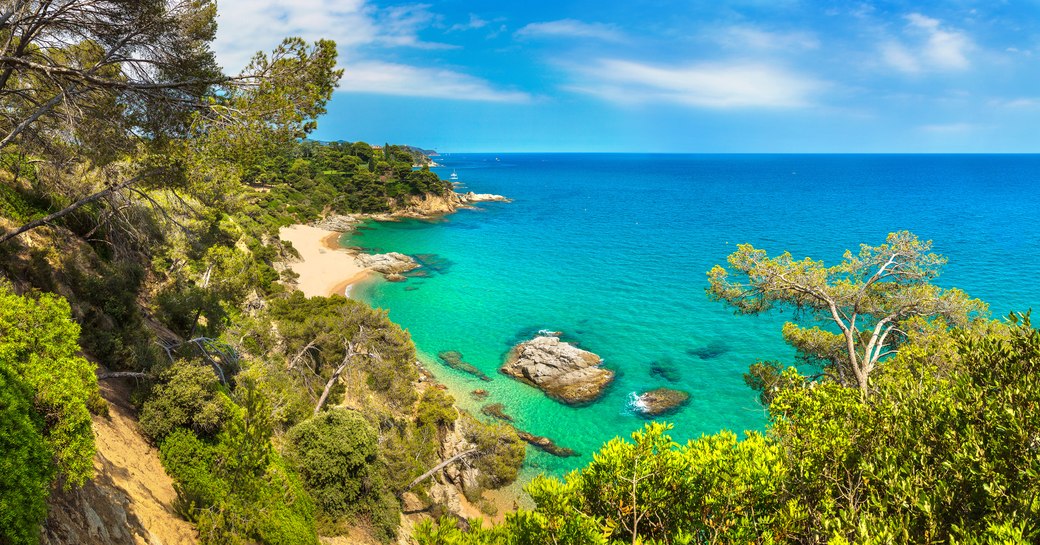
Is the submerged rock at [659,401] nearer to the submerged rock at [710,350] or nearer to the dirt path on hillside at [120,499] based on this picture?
the submerged rock at [710,350]

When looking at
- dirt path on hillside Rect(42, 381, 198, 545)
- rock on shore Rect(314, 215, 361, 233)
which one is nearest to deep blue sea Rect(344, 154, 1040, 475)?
rock on shore Rect(314, 215, 361, 233)

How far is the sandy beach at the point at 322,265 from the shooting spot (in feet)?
152

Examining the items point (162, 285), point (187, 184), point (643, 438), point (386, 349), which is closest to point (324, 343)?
point (386, 349)

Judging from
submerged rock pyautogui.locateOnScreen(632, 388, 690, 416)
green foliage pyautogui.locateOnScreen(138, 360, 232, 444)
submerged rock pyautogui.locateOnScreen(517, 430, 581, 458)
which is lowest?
submerged rock pyautogui.locateOnScreen(517, 430, 581, 458)

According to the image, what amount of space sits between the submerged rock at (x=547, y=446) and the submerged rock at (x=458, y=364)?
6.44 metres

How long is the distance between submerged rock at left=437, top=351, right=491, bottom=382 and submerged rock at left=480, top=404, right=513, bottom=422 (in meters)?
3.32

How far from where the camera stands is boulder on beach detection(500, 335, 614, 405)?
98.7 feet

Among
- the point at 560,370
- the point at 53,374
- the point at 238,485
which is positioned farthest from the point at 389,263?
Result: the point at 53,374

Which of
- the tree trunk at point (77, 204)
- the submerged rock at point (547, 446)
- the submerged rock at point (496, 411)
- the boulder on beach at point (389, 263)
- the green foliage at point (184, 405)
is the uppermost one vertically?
the tree trunk at point (77, 204)

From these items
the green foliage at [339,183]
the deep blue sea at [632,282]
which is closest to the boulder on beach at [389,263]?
the deep blue sea at [632,282]

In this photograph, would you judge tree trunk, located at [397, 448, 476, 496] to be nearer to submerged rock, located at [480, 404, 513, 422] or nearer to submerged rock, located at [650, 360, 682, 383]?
submerged rock, located at [480, 404, 513, 422]

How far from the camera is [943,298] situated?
14.0 m

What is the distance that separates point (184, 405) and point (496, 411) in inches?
690

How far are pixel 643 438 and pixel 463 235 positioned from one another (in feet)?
237
